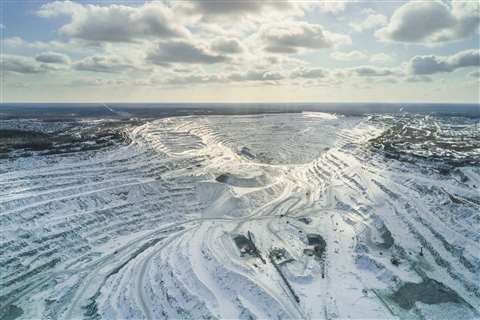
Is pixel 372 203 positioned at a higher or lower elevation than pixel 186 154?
lower

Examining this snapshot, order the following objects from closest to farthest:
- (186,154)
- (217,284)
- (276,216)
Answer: (217,284)
(276,216)
(186,154)

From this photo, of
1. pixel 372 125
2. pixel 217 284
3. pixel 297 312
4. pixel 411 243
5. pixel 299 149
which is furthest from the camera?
pixel 372 125

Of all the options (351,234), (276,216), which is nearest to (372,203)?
(351,234)

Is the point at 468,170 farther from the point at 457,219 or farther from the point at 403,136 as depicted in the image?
the point at 403,136

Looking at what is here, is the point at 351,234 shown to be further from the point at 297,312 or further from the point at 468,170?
the point at 468,170

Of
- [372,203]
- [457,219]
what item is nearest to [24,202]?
[372,203]

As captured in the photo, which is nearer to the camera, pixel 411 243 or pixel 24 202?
pixel 411 243

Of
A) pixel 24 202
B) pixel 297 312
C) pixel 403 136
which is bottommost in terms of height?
pixel 297 312
